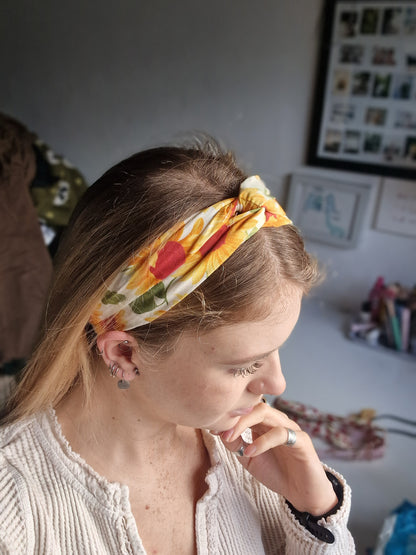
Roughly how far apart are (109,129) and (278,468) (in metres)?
2.18

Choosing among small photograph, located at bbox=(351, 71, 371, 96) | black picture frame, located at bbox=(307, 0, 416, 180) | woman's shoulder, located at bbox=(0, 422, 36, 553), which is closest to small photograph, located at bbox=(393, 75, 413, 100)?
black picture frame, located at bbox=(307, 0, 416, 180)

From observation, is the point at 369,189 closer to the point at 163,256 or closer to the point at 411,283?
the point at 411,283

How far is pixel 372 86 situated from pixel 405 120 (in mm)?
187

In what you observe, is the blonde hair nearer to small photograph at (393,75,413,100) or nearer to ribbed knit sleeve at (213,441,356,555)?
ribbed knit sleeve at (213,441,356,555)

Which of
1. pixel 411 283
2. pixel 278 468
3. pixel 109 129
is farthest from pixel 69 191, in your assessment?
pixel 278 468

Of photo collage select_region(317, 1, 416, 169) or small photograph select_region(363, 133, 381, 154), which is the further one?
small photograph select_region(363, 133, 381, 154)

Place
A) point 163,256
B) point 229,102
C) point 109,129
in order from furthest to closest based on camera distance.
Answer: point 109,129, point 229,102, point 163,256

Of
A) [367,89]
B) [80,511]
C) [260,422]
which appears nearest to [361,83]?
[367,89]

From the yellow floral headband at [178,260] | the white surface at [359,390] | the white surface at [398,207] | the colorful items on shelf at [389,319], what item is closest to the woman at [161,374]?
the yellow floral headband at [178,260]

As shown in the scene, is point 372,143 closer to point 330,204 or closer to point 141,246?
point 330,204

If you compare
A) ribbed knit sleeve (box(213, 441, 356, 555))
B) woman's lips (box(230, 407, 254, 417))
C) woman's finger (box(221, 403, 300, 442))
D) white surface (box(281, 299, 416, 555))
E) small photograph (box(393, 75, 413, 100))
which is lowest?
white surface (box(281, 299, 416, 555))

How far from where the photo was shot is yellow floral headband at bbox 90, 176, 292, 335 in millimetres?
635

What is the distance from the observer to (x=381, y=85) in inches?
79.1

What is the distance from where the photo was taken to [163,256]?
636 millimetres
